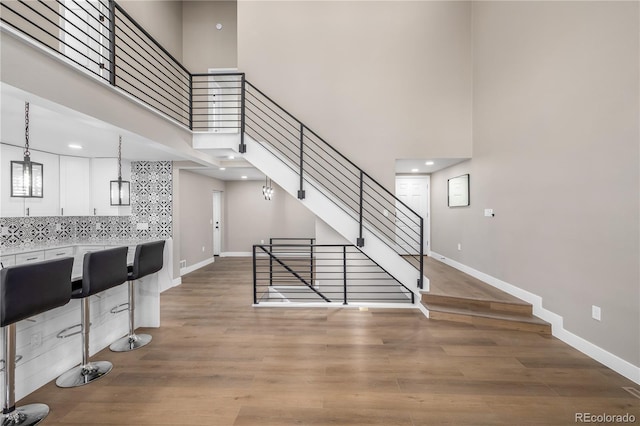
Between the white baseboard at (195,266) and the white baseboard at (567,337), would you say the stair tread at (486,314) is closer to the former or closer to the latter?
the white baseboard at (567,337)

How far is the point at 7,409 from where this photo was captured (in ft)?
6.21

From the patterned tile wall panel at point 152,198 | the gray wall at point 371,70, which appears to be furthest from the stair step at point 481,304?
the patterned tile wall panel at point 152,198

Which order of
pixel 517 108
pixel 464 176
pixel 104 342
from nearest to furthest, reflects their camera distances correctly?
pixel 104 342, pixel 517 108, pixel 464 176

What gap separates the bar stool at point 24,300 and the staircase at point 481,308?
3.84m

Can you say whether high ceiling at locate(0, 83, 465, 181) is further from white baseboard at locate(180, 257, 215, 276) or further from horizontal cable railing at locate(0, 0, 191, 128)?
white baseboard at locate(180, 257, 215, 276)

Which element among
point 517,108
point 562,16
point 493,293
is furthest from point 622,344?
point 562,16

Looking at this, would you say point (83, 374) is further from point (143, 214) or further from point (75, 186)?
point (75, 186)

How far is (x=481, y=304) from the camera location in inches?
145

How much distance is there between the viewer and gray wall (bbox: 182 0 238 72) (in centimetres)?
598

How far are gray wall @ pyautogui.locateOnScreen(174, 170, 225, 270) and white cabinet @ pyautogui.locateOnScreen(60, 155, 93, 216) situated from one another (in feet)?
4.94

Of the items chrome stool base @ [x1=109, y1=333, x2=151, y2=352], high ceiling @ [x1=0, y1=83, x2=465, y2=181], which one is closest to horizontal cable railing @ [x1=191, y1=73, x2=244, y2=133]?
high ceiling @ [x1=0, y1=83, x2=465, y2=181]

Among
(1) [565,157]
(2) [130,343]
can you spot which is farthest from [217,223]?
(1) [565,157]

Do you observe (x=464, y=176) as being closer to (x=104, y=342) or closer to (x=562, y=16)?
(x=562, y=16)

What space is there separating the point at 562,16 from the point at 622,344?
3.42 metres
